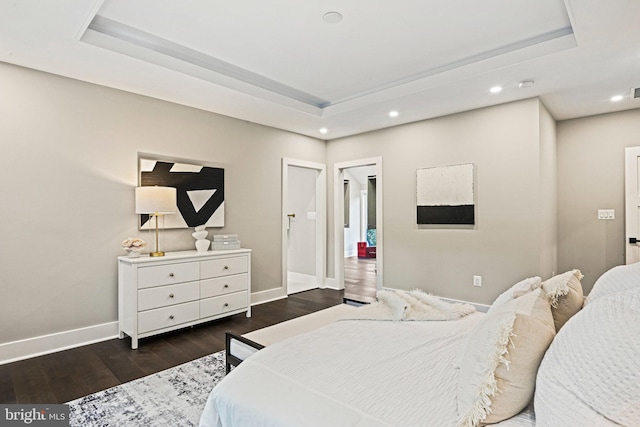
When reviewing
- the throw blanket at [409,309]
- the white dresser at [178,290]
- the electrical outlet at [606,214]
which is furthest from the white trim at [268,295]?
the electrical outlet at [606,214]

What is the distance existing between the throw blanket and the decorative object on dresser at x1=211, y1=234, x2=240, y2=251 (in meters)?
2.26

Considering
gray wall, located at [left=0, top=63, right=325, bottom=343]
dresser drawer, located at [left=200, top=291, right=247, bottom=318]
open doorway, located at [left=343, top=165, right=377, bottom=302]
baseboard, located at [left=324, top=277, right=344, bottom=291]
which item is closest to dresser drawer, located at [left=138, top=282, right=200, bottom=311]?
dresser drawer, located at [left=200, top=291, right=247, bottom=318]

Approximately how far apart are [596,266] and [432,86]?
327 cm

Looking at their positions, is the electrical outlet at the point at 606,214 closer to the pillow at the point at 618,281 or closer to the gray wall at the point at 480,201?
the gray wall at the point at 480,201

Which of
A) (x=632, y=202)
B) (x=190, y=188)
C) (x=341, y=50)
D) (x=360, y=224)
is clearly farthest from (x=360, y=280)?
(x=341, y=50)

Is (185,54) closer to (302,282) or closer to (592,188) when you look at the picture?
(302,282)

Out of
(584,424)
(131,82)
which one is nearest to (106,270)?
(131,82)

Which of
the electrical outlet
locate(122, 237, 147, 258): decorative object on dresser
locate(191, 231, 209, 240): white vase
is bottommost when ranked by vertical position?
locate(122, 237, 147, 258): decorative object on dresser

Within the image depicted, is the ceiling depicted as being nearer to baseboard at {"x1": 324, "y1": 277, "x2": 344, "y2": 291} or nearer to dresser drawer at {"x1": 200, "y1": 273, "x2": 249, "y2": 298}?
dresser drawer at {"x1": 200, "y1": 273, "x2": 249, "y2": 298}

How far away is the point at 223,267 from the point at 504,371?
327 centimetres

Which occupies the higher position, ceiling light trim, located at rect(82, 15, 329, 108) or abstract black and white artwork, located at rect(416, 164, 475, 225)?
ceiling light trim, located at rect(82, 15, 329, 108)

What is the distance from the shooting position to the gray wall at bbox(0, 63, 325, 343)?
2906 millimetres

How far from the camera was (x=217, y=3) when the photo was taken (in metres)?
2.40

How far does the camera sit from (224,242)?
409 cm
